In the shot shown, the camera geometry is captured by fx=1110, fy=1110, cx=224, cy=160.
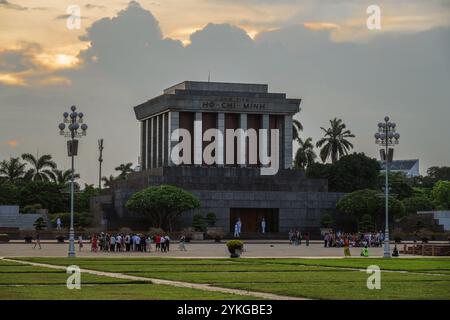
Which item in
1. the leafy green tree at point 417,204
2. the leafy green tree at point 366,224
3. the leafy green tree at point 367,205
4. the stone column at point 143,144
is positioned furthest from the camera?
the leafy green tree at point 417,204

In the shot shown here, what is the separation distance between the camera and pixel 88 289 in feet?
112

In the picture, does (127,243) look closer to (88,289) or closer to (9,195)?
(88,289)

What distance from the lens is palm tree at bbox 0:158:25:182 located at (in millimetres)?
155125

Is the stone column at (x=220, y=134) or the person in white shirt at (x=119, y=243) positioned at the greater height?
the stone column at (x=220, y=134)

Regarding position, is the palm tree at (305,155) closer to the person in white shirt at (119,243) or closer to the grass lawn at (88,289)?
the person in white shirt at (119,243)

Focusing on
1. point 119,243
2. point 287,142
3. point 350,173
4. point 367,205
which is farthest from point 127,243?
point 350,173

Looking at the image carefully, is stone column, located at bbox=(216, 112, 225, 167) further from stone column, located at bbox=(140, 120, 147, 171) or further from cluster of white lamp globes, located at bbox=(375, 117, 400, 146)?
cluster of white lamp globes, located at bbox=(375, 117, 400, 146)

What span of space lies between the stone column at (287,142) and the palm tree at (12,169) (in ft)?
165

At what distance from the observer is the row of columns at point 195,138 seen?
114 m

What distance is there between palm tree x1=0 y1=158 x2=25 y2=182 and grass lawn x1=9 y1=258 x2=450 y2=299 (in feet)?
331

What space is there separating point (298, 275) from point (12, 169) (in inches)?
4619

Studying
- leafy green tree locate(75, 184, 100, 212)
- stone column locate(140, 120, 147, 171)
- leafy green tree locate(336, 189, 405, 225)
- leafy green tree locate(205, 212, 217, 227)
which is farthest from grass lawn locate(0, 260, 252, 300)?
leafy green tree locate(75, 184, 100, 212)

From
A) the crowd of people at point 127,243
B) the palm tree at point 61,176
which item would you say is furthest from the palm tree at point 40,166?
the crowd of people at point 127,243
